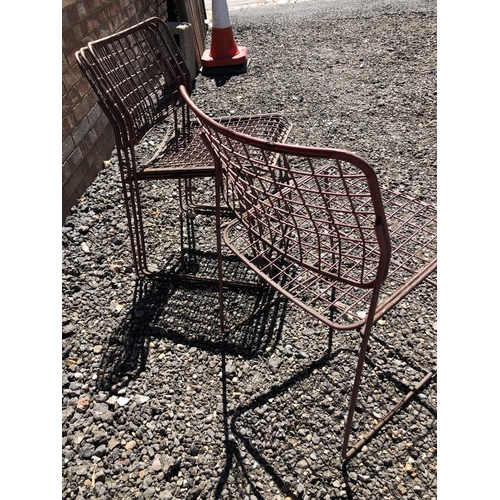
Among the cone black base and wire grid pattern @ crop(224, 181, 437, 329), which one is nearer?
wire grid pattern @ crop(224, 181, 437, 329)

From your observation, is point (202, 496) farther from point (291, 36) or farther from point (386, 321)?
point (291, 36)

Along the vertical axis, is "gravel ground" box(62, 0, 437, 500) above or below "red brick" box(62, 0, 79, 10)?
below

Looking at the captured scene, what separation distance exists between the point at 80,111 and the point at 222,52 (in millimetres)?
2406

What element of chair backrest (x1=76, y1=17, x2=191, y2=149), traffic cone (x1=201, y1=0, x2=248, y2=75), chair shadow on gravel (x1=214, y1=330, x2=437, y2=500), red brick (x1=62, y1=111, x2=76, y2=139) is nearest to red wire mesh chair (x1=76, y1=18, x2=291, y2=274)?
chair backrest (x1=76, y1=17, x2=191, y2=149)

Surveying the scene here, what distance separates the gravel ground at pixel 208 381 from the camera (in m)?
1.61

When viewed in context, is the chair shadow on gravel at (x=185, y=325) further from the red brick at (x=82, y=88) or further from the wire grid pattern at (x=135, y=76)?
the red brick at (x=82, y=88)

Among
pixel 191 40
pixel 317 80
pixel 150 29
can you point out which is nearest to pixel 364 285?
pixel 150 29

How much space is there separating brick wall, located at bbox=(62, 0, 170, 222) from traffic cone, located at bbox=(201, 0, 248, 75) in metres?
1.43

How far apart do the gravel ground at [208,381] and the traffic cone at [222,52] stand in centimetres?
225

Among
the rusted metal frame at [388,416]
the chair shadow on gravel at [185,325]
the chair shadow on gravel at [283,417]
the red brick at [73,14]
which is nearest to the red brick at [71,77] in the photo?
the red brick at [73,14]

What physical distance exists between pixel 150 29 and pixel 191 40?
8.80 feet

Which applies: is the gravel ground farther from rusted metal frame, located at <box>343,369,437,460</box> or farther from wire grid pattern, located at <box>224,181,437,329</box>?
wire grid pattern, located at <box>224,181,437,329</box>

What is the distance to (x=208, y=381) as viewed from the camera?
195 centimetres

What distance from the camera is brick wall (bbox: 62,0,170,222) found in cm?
293
